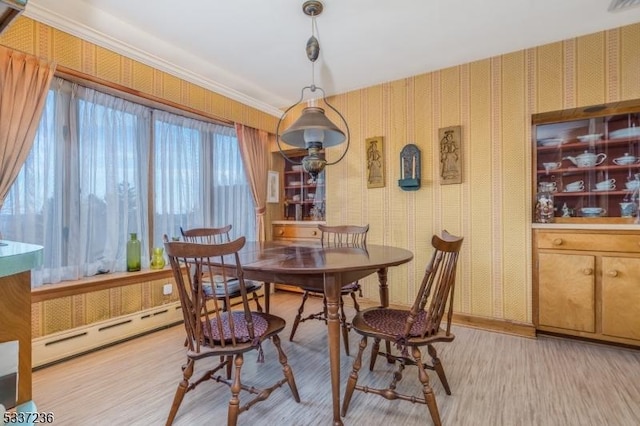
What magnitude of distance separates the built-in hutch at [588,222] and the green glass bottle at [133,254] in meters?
3.61

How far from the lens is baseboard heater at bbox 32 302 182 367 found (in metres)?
2.24

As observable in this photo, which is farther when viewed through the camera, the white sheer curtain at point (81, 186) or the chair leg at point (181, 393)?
the white sheer curtain at point (81, 186)

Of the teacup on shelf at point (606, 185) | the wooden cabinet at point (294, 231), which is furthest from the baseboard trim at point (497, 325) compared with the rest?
the wooden cabinet at point (294, 231)

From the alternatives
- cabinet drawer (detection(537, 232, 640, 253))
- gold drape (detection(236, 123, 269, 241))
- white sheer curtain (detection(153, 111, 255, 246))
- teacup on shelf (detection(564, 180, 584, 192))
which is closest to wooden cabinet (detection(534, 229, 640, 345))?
cabinet drawer (detection(537, 232, 640, 253))

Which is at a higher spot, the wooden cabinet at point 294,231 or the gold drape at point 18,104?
the gold drape at point 18,104

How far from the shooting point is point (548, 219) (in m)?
2.84

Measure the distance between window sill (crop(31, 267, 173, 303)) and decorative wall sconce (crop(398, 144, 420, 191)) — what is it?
8.42 feet

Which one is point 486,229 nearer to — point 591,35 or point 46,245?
point 591,35

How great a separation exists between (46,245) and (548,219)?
4.20 meters

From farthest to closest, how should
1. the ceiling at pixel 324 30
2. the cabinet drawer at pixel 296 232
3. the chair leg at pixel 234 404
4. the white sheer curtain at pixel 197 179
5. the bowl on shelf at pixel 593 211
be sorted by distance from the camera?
the cabinet drawer at pixel 296 232
the white sheer curtain at pixel 197 179
the bowl on shelf at pixel 593 211
the ceiling at pixel 324 30
the chair leg at pixel 234 404

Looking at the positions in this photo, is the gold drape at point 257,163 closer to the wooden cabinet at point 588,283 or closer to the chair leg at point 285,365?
the chair leg at point 285,365

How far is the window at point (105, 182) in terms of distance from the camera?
2.36m

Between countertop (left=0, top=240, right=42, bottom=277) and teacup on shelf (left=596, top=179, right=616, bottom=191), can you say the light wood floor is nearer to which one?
countertop (left=0, top=240, right=42, bottom=277)

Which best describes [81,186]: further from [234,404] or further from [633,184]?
[633,184]
